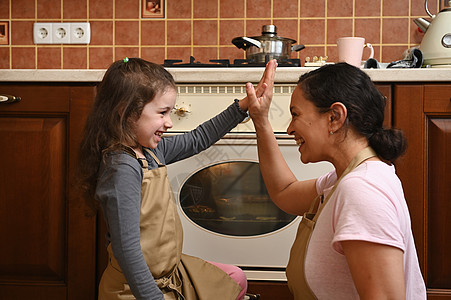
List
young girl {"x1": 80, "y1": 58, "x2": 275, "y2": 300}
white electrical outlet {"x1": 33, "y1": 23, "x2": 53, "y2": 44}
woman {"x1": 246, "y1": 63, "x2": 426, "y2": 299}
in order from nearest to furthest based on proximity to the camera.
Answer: woman {"x1": 246, "y1": 63, "x2": 426, "y2": 299} → young girl {"x1": 80, "y1": 58, "x2": 275, "y2": 300} → white electrical outlet {"x1": 33, "y1": 23, "x2": 53, "y2": 44}

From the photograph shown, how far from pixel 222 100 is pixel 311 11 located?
3.10ft

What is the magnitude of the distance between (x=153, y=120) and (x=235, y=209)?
533mm

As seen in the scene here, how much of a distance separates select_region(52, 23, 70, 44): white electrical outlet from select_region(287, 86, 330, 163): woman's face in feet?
5.29

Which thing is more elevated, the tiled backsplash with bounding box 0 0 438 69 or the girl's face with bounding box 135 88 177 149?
the tiled backsplash with bounding box 0 0 438 69

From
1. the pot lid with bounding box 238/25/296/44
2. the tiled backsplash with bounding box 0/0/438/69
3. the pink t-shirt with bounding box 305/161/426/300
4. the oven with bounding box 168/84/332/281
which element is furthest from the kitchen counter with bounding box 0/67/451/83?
the tiled backsplash with bounding box 0/0/438/69

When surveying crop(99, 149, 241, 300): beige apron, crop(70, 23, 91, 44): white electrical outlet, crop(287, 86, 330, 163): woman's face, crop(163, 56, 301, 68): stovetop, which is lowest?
crop(99, 149, 241, 300): beige apron

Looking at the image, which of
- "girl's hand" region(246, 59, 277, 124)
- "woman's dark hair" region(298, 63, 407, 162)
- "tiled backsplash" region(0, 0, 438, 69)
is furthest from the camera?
"tiled backsplash" region(0, 0, 438, 69)

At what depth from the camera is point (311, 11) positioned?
7.62ft

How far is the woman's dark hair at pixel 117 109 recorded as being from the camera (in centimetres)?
124

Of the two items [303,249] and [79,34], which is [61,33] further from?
[303,249]

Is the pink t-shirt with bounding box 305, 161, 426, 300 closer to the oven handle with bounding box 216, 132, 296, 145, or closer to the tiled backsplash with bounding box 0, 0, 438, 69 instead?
the oven handle with bounding box 216, 132, 296, 145

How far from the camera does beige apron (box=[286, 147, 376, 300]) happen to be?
103 centimetres

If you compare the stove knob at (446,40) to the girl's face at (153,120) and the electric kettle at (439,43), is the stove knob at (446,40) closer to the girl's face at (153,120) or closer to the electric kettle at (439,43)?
the electric kettle at (439,43)

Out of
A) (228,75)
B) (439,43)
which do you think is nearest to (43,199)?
(228,75)
